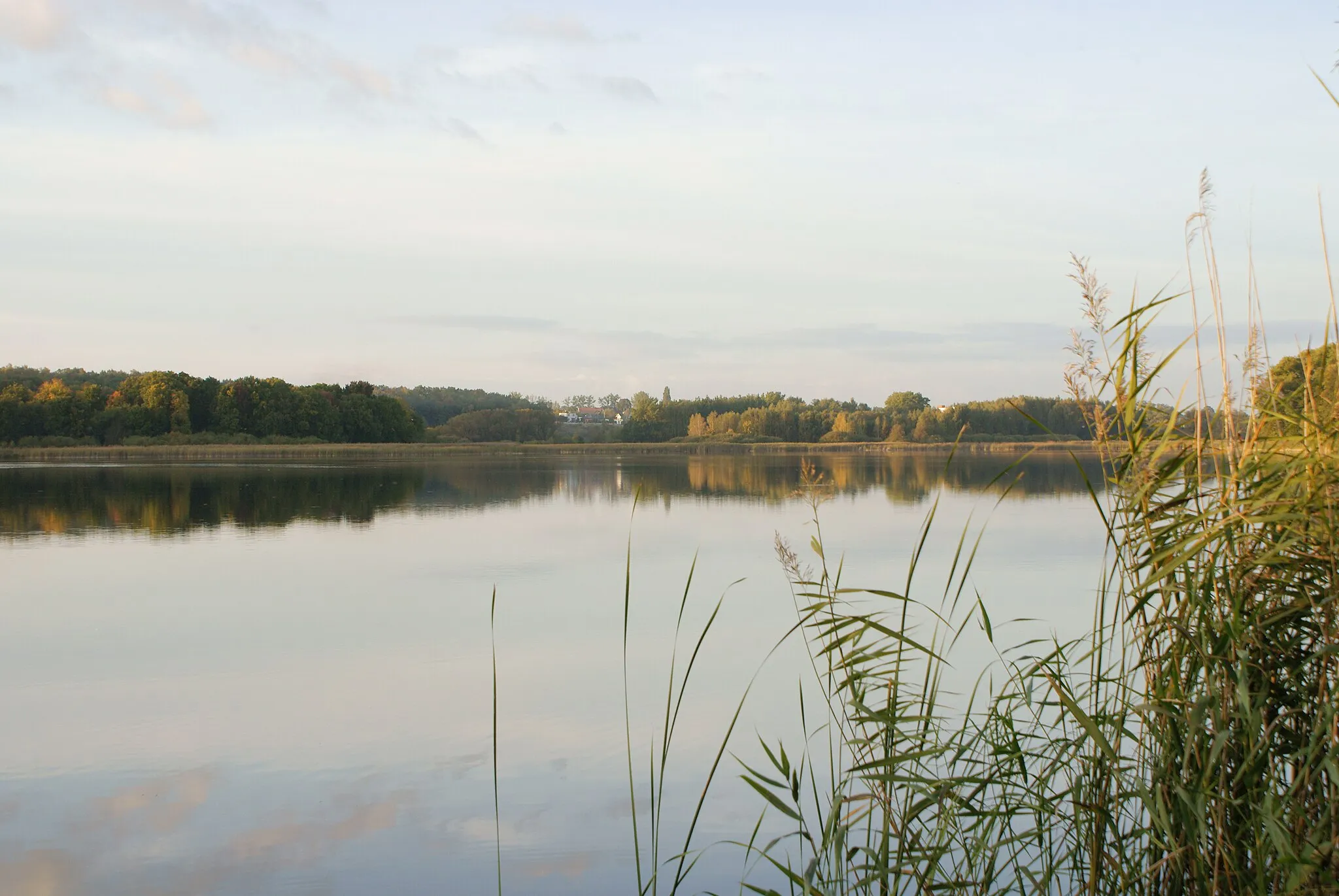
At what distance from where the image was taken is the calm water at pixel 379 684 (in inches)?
171

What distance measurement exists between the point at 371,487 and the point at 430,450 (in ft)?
130

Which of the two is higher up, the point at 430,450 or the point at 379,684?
the point at 430,450

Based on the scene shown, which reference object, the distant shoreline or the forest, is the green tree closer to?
the forest

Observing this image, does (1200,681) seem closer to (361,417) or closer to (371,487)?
(371,487)

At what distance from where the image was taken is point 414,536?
1563cm

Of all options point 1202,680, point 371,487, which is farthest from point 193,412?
point 1202,680

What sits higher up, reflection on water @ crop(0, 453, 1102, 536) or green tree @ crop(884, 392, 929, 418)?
green tree @ crop(884, 392, 929, 418)

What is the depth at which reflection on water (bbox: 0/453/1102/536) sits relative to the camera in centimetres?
1845

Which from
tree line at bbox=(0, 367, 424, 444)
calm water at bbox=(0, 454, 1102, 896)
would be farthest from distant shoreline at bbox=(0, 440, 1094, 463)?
calm water at bbox=(0, 454, 1102, 896)

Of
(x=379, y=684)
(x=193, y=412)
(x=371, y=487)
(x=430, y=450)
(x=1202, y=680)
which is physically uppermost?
(x=193, y=412)

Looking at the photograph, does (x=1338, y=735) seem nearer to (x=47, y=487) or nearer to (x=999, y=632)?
(x=999, y=632)

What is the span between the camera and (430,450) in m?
66.8

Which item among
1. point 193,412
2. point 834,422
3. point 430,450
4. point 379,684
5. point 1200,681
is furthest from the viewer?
point 834,422

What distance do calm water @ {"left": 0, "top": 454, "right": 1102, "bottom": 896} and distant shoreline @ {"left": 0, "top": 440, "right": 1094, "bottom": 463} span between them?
3993 centimetres
